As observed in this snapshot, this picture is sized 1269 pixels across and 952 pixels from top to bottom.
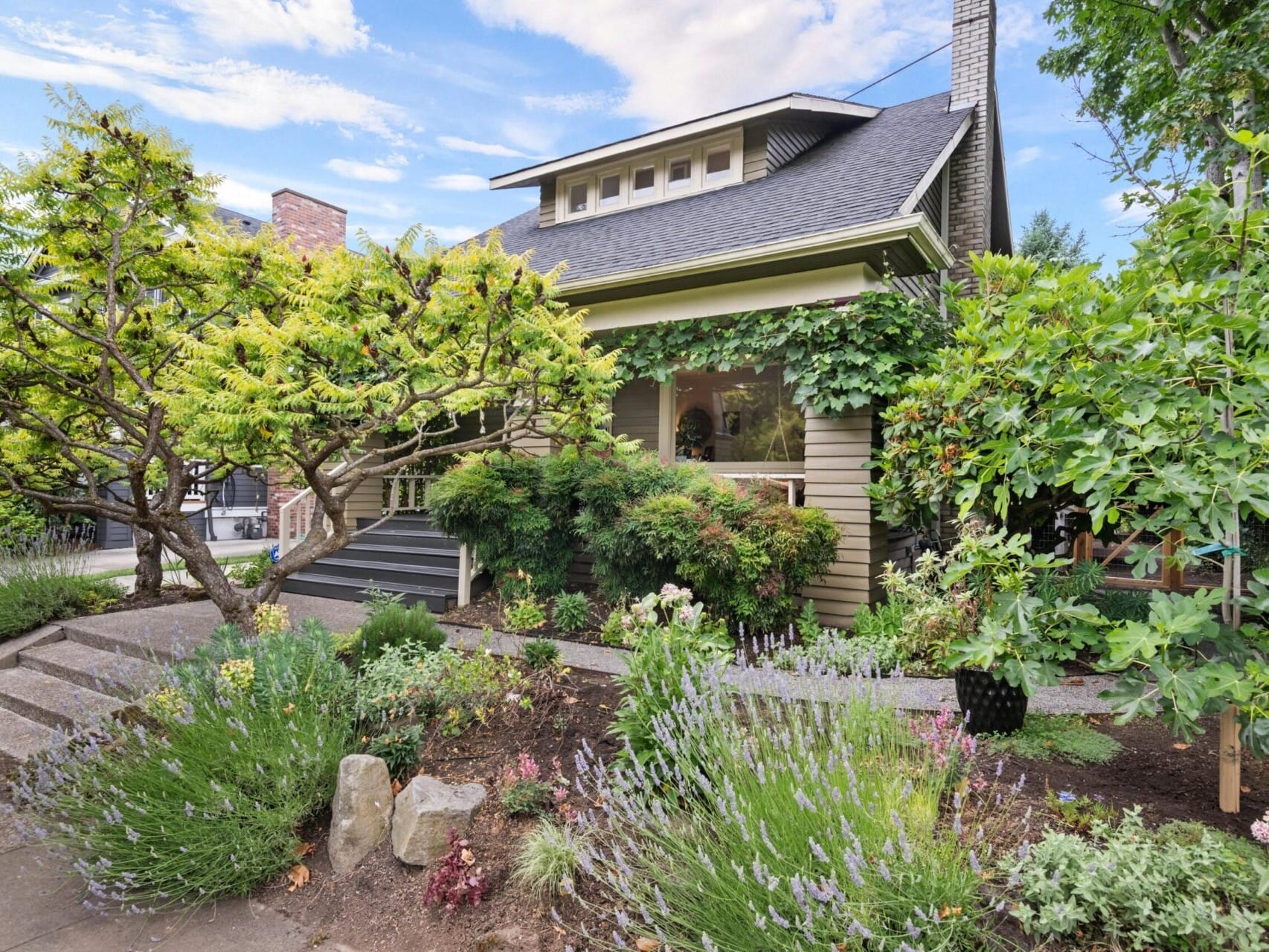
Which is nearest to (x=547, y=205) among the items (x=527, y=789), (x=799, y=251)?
(x=799, y=251)

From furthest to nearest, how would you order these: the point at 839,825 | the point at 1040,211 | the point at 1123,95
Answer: the point at 1040,211 < the point at 1123,95 < the point at 839,825

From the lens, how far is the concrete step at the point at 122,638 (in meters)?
5.47

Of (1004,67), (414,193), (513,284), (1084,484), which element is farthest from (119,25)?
(1004,67)

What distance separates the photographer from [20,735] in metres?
4.72

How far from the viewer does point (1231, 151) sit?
250 inches

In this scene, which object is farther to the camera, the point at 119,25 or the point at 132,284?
the point at 119,25

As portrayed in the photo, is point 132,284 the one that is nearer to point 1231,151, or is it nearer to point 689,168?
point 689,168

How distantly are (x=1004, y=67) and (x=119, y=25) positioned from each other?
13.5 m

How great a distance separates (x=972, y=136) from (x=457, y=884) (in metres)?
12.2

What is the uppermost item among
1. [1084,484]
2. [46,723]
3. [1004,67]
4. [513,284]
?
[1004,67]

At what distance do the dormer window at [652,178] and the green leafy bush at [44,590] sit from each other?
28.9ft

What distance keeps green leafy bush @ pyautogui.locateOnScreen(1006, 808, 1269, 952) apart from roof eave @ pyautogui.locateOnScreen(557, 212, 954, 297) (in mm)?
5600

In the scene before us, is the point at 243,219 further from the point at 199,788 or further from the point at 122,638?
the point at 199,788

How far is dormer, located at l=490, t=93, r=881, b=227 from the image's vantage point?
9953 mm
